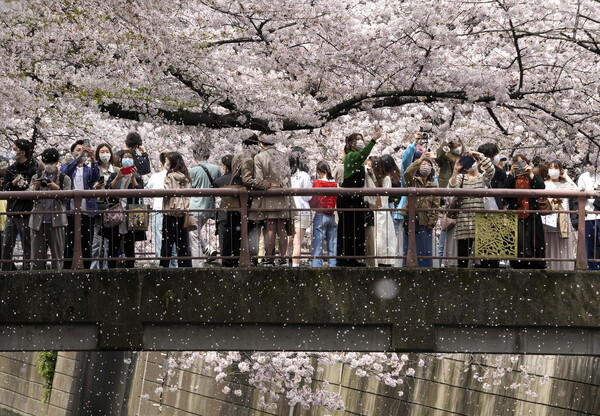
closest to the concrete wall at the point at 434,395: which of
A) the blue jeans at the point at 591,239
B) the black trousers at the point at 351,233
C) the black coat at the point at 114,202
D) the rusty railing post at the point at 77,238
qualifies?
the blue jeans at the point at 591,239

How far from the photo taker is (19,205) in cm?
1388

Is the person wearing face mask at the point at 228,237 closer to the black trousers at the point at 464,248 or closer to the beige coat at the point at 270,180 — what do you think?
the beige coat at the point at 270,180

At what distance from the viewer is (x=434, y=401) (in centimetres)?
2203

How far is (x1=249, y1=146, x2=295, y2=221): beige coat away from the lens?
44.2ft

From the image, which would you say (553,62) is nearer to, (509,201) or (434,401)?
(509,201)

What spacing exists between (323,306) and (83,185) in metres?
3.27

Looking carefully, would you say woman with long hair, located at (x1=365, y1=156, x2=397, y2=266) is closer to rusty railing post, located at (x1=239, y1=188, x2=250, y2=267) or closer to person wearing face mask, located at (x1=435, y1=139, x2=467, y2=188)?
person wearing face mask, located at (x1=435, y1=139, x2=467, y2=188)

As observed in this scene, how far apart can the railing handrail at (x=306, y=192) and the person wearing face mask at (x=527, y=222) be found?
1.03ft

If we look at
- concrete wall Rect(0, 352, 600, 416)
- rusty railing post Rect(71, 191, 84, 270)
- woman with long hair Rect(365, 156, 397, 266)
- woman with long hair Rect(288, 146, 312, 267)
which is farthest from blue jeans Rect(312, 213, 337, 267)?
concrete wall Rect(0, 352, 600, 416)

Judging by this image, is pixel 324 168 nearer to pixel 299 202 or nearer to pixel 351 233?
pixel 299 202

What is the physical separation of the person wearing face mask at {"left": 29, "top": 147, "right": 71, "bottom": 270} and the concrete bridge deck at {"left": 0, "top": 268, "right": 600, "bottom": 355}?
1.45 feet

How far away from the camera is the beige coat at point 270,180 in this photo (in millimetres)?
13484

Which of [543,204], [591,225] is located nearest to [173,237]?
[543,204]

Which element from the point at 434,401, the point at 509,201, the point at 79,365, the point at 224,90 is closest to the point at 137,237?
the point at 224,90
